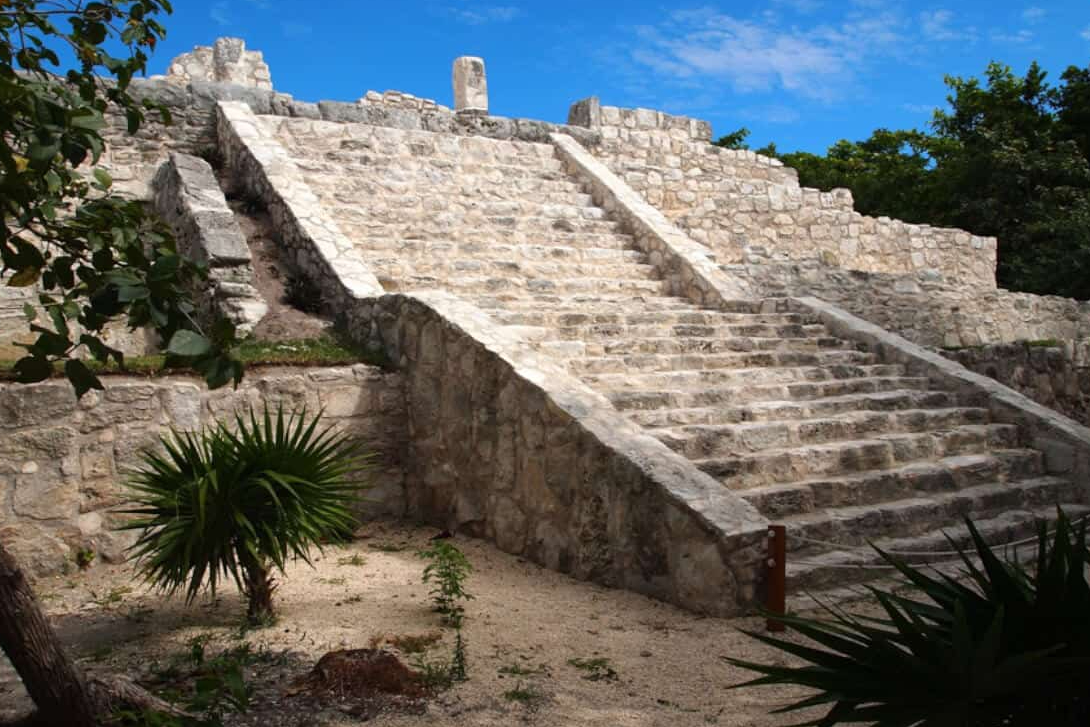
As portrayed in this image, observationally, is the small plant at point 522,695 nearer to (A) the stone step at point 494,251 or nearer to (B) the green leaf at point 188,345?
(B) the green leaf at point 188,345

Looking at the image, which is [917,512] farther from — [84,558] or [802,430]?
[84,558]

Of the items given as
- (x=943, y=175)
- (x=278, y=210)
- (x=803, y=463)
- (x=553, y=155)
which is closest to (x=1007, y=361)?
(x=803, y=463)

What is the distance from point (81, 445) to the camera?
17.9ft

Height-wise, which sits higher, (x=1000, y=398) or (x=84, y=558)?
(x=1000, y=398)

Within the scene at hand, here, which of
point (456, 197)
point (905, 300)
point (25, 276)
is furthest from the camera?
point (905, 300)

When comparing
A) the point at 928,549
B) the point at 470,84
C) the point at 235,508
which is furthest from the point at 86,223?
the point at 470,84

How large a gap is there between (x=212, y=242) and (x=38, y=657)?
18.0 ft

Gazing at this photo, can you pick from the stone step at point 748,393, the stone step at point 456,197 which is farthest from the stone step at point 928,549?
the stone step at point 456,197

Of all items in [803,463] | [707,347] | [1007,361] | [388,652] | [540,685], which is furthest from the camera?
[1007,361]

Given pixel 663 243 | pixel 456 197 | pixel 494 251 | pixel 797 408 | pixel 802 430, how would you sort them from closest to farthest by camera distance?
1. pixel 802 430
2. pixel 797 408
3. pixel 494 251
4. pixel 663 243
5. pixel 456 197

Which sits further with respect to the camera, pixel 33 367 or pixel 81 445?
pixel 81 445

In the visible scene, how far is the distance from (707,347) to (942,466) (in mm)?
2031

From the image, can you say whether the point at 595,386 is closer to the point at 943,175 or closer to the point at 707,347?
the point at 707,347

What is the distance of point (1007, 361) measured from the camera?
31.5 ft
